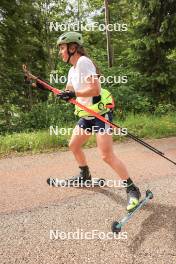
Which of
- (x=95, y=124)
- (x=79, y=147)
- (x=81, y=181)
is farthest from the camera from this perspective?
(x=81, y=181)

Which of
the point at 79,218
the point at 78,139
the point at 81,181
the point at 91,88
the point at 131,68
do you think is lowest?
the point at 79,218

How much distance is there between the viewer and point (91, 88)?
13.9 feet

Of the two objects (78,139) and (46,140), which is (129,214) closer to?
(78,139)

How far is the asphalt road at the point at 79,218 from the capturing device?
3.42 metres

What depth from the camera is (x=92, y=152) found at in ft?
23.4

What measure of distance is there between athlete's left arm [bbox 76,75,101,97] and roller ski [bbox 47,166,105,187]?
63.0 inches

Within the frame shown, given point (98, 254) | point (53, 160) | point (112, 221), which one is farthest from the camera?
point (53, 160)

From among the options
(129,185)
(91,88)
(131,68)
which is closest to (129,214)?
(129,185)

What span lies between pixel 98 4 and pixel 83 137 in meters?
18.4

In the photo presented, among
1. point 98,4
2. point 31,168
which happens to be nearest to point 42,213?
point 31,168

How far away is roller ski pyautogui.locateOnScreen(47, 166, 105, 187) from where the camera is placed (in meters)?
5.36

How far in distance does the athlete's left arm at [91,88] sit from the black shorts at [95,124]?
17.6 inches

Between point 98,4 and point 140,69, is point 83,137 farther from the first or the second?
point 98,4

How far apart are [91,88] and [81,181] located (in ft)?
5.86
